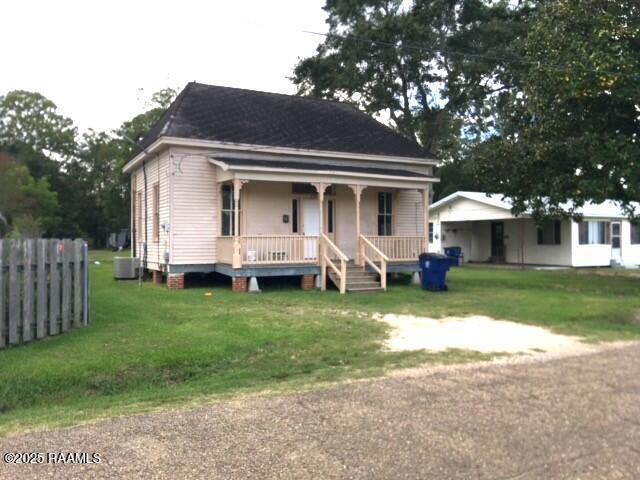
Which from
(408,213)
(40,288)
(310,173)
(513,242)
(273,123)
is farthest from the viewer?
(513,242)

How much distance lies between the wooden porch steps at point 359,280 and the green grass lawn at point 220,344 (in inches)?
36.5

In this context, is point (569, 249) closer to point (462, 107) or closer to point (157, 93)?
point (462, 107)

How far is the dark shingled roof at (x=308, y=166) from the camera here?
16.4 m

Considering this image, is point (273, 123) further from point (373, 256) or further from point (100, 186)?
point (100, 186)

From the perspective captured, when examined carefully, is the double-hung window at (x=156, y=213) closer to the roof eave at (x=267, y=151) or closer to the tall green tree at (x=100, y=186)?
the roof eave at (x=267, y=151)

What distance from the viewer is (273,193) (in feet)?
59.6

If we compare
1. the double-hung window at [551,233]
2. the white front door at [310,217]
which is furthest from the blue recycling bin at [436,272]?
the double-hung window at [551,233]

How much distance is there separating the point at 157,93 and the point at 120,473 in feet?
148

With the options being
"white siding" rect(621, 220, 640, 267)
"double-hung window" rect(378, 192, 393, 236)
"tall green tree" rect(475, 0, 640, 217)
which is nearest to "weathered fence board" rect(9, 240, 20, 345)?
"double-hung window" rect(378, 192, 393, 236)

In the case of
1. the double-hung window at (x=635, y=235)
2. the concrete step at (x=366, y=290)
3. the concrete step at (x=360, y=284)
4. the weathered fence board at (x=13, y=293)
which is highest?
the double-hung window at (x=635, y=235)

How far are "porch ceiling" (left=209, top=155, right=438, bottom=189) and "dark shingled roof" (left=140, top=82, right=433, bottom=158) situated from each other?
0.80 metres

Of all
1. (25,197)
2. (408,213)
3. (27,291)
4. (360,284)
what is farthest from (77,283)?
(25,197)

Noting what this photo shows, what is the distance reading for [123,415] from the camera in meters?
5.27

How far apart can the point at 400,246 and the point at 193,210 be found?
252 inches
